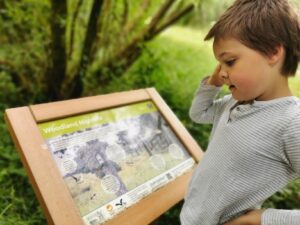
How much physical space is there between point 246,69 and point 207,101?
0.48m

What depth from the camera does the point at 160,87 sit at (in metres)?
3.79

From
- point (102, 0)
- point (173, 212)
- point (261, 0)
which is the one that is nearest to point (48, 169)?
point (261, 0)

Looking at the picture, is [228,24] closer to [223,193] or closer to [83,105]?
[223,193]

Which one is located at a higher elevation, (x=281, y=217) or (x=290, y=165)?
(x=290, y=165)

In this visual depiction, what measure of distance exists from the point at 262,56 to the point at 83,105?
3.33 ft

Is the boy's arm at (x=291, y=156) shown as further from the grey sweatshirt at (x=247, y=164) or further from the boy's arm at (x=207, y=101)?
the boy's arm at (x=207, y=101)

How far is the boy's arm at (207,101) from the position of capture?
5.57ft

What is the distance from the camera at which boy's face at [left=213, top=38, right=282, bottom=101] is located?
4.15 feet

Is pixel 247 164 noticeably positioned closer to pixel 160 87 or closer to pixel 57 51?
pixel 57 51

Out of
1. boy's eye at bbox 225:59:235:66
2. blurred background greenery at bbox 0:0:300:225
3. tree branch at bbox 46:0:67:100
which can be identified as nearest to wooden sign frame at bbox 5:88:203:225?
blurred background greenery at bbox 0:0:300:225

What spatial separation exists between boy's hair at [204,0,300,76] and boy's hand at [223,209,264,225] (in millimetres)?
585

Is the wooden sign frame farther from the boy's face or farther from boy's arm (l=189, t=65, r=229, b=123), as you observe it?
the boy's face

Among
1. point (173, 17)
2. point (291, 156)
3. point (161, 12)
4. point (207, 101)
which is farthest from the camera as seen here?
point (173, 17)

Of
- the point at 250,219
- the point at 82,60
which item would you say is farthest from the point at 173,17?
the point at 250,219
